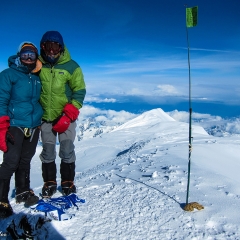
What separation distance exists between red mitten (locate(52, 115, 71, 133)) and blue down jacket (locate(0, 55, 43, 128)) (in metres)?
0.39

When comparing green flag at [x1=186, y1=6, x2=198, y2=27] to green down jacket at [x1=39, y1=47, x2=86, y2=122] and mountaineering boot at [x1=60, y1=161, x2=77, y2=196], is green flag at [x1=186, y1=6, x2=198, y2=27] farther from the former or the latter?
mountaineering boot at [x1=60, y1=161, x2=77, y2=196]

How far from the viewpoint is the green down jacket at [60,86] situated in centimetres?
413

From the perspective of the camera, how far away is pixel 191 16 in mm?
3572

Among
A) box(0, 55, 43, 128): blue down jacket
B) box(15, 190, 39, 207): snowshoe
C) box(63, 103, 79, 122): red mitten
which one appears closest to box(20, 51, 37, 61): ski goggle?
box(0, 55, 43, 128): blue down jacket

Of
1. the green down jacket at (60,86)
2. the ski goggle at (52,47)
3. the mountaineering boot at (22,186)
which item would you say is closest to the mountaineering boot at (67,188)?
the mountaineering boot at (22,186)

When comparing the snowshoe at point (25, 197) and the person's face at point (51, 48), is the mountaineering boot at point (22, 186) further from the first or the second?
the person's face at point (51, 48)

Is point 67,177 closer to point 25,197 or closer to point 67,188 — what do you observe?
point 67,188

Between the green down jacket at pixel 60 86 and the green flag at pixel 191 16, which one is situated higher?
the green flag at pixel 191 16

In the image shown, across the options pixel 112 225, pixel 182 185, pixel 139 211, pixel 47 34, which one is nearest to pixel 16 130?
pixel 47 34

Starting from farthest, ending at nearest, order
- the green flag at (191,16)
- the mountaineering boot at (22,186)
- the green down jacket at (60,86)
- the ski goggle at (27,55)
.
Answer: the mountaineering boot at (22,186), the green down jacket at (60,86), the ski goggle at (27,55), the green flag at (191,16)

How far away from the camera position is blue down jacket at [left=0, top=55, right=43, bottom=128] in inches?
142

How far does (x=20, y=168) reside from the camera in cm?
438

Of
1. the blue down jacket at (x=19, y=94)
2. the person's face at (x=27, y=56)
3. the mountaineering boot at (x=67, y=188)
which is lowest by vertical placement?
the mountaineering boot at (x=67, y=188)

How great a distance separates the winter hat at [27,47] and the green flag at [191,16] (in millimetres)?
2568
